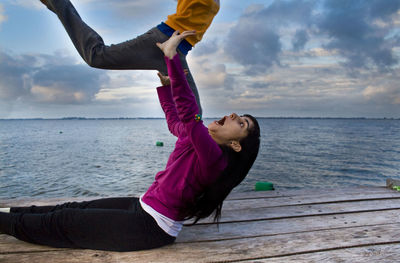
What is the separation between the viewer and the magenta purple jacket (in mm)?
2289

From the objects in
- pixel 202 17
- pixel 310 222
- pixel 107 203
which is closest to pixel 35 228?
pixel 107 203

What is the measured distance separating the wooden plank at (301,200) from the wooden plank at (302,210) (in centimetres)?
12

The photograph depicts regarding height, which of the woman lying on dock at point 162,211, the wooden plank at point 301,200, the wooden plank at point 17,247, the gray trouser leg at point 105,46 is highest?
the gray trouser leg at point 105,46

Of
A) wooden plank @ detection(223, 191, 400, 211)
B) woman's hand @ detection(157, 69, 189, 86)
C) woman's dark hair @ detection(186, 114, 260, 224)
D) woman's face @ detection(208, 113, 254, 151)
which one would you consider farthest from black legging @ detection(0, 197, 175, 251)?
wooden plank @ detection(223, 191, 400, 211)

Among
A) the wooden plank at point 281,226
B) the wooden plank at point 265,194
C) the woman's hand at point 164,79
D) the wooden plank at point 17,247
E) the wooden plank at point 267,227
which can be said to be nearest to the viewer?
the wooden plank at point 17,247

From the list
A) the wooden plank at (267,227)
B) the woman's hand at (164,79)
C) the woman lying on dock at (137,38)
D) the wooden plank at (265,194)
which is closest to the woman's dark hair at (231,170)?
the wooden plank at (267,227)

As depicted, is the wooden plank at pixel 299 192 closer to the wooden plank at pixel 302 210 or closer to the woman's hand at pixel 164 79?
the wooden plank at pixel 302 210

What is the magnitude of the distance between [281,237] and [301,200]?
4.59 feet

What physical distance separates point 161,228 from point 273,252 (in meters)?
1.00

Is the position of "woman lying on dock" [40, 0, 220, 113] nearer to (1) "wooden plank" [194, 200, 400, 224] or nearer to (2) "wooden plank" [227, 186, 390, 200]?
(1) "wooden plank" [194, 200, 400, 224]

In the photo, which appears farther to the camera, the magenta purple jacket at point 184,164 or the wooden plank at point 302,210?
the wooden plank at point 302,210

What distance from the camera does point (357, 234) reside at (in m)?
3.11

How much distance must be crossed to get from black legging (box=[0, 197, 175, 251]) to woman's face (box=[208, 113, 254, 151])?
0.92 m

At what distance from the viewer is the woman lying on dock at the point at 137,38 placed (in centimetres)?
290
